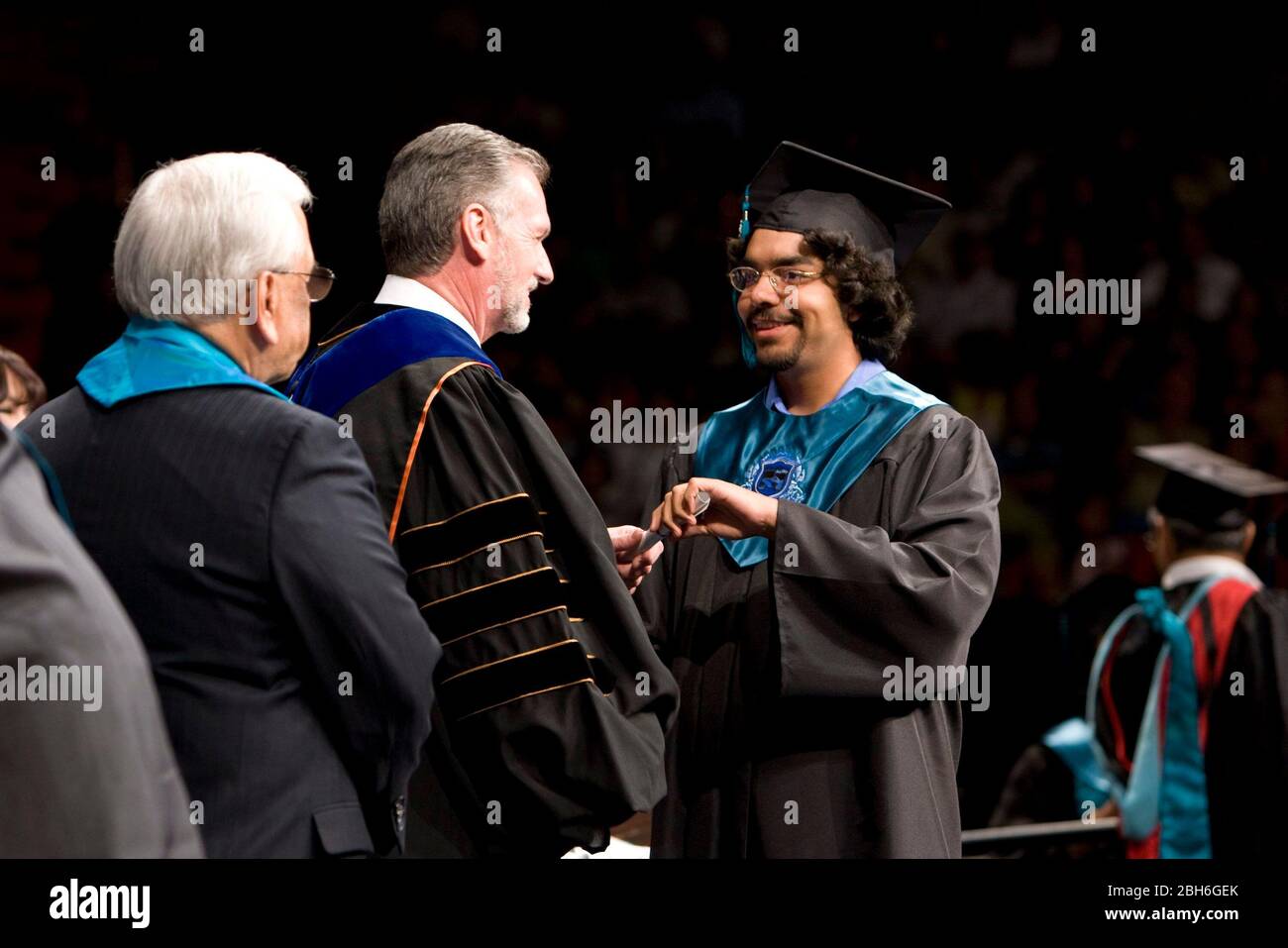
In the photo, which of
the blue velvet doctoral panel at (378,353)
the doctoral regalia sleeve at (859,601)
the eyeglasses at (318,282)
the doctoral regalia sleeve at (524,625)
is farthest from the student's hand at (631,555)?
the eyeglasses at (318,282)

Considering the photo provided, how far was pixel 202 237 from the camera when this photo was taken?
6.64ft

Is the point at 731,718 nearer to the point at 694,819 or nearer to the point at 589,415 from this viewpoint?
the point at 694,819

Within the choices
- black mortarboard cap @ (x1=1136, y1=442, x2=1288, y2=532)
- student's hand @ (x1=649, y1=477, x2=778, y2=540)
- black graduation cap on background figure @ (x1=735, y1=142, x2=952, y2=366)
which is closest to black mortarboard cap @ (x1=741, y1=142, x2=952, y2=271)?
black graduation cap on background figure @ (x1=735, y1=142, x2=952, y2=366)

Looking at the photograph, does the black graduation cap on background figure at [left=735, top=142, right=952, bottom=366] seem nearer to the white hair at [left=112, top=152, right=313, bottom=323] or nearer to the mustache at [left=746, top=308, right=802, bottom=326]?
the mustache at [left=746, top=308, right=802, bottom=326]

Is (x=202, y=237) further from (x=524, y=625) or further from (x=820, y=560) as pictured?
(x=820, y=560)

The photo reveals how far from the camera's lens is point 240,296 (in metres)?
2.06

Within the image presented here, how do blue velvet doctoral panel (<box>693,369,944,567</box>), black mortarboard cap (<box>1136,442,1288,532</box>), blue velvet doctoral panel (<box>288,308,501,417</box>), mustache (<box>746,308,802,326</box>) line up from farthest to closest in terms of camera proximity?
black mortarboard cap (<box>1136,442,1288,532</box>), mustache (<box>746,308,802,326</box>), blue velvet doctoral panel (<box>693,369,944,567</box>), blue velvet doctoral panel (<box>288,308,501,417</box>)

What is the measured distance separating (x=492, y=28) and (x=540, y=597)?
420 centimetres

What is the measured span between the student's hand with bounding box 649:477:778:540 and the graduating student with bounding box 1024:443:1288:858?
8.14 feet

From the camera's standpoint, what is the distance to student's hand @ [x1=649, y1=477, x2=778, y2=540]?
2775 millimetres

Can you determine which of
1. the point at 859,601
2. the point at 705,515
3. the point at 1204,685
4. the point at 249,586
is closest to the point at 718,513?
the point at 705,515

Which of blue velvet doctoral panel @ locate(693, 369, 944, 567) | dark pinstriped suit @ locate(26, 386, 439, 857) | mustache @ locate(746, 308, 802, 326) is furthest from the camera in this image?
mustache @ locate(746, 308, 802, 326)
